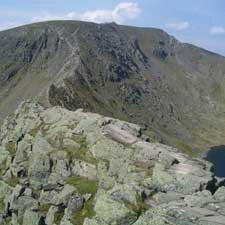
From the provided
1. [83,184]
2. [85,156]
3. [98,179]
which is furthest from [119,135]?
[83,184]

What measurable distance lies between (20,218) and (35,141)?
19547mm

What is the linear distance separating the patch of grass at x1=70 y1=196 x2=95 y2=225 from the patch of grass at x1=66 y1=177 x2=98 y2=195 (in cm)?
347

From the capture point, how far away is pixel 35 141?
3511 inches

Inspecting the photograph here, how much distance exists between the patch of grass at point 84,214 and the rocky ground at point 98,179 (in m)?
0.15

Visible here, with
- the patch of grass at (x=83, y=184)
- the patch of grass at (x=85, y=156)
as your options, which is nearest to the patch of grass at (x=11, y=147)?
the patch of grass at (x=85, y=156)

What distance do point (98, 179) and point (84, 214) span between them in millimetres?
10525

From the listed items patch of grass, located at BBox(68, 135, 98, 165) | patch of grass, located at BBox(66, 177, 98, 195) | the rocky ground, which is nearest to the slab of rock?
the rocky ground

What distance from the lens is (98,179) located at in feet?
239

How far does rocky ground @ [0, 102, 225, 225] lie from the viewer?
56375mm

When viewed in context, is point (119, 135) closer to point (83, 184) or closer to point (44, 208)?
point (83, 184)

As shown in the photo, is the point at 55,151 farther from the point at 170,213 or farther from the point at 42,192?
the point at 170,213

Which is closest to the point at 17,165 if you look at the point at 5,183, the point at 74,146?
the point at 5,183

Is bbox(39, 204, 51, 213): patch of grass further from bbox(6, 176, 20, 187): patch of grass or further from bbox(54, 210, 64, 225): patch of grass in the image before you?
bbox(6, 176, 20, 187): patch of grass

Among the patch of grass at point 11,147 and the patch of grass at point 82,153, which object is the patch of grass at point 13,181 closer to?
the patch of grass at point 82,153
